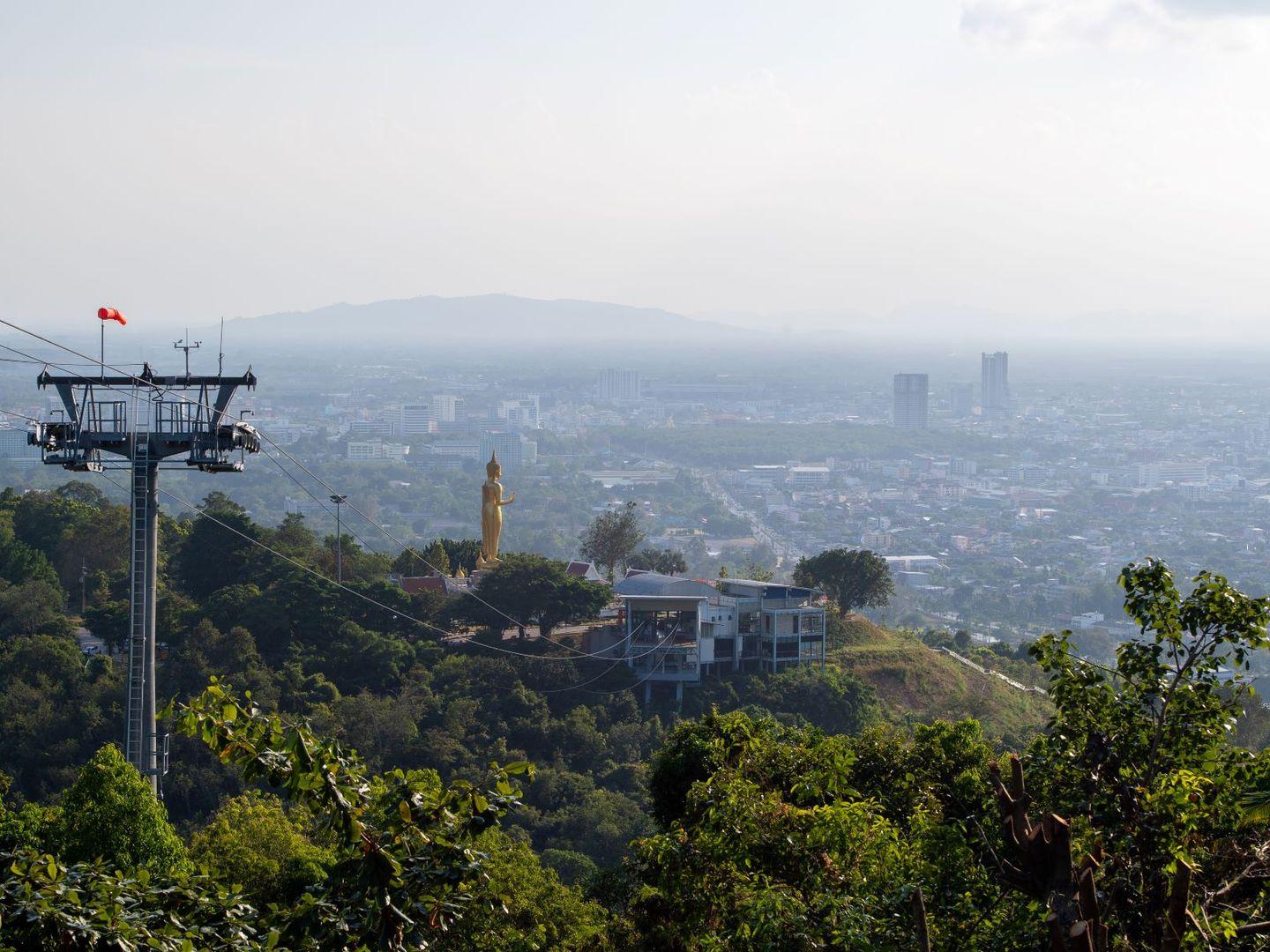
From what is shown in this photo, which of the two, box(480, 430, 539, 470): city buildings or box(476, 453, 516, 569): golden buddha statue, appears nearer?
box(476, 453, 516, 569): golden buddha statue

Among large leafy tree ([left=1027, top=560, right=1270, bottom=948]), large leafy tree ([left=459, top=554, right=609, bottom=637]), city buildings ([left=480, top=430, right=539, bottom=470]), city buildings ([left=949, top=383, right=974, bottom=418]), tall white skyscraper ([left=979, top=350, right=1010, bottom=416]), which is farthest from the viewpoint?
tall white skyscraper ([left=979, top=350, right=1010, bottom=416])

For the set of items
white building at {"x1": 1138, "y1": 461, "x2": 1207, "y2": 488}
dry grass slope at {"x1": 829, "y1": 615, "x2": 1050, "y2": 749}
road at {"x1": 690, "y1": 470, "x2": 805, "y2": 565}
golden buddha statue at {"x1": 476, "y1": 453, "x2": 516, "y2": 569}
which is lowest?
road at {"x1": 690, "y1": 470, "x2": 805, "y2": 565}

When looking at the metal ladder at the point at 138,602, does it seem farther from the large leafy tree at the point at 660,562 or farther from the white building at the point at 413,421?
the white building at the point at 413,421

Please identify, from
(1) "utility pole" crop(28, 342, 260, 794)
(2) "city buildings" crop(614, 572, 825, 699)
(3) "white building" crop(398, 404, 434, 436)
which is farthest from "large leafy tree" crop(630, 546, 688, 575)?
(3) "white building" crop(398, 404, 434, 436)

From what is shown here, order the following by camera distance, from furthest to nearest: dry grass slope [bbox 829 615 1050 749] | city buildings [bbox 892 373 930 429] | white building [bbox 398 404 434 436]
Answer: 1. city buildings [bbox 892 373 930 429]
2. white building [bbox 398 404 434 436]
3. dry grass slope [bbox 829 615 1050 749]

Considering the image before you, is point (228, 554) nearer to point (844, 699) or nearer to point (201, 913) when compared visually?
point (844, 699)

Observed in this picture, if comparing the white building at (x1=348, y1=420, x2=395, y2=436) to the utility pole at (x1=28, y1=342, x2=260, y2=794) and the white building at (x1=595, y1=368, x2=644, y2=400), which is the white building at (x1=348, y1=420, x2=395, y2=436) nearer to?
the white building at (x1=595, y1=368, x2=644, y2=400)

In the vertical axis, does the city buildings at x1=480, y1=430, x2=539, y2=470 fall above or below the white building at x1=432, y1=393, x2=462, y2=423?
below

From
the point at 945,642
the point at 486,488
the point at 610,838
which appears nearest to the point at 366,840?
the point at 610,838

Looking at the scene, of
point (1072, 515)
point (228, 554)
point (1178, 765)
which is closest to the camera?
point (1178, 765)
